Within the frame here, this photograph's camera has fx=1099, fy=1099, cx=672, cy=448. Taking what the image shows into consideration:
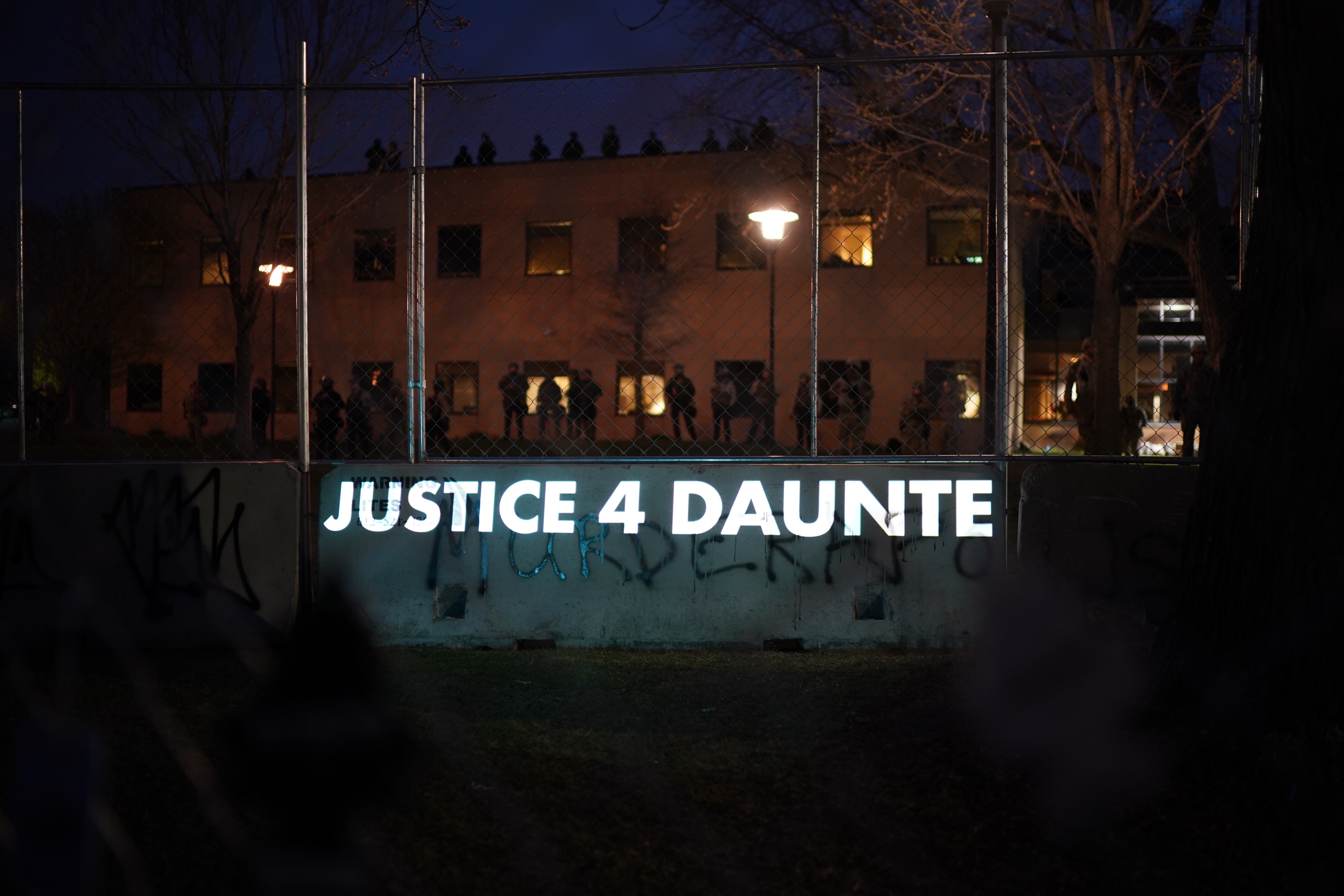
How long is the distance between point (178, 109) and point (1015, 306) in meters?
15.4

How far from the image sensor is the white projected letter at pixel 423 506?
5957 mm

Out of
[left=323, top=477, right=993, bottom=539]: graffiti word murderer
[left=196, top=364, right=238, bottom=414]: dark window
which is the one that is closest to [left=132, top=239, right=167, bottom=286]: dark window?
Answer: [left=196, top=364, right=238, bottom=414]: dark window

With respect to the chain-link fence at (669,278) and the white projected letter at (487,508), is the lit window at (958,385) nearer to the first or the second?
the chain-link fence at (669,278)

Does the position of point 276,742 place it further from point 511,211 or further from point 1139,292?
point 1139,292

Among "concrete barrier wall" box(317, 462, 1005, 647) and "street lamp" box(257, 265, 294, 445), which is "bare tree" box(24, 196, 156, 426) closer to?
"street lamp" box(257, 265, 294, 445)

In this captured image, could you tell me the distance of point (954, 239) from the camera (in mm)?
22922

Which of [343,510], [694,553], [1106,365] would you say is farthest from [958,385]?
[343,510]

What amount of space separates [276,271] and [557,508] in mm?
12783

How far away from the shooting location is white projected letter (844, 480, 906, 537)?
5.77 m

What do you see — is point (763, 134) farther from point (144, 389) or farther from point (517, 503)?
point (517, 503)

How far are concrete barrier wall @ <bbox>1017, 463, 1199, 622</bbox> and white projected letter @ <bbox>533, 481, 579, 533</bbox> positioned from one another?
7.73 feet

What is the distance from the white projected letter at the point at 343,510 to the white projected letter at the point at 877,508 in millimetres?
2678

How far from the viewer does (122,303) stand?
2438 cm

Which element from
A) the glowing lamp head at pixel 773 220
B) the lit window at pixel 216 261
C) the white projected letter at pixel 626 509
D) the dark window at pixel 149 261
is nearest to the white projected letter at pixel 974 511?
the white projected letter at pixel 626 509
